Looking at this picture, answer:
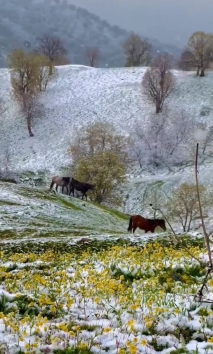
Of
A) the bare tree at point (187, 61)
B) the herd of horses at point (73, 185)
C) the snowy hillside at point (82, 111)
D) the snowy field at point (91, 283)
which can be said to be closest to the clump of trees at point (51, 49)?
the snowy hillside at point (82, 111)

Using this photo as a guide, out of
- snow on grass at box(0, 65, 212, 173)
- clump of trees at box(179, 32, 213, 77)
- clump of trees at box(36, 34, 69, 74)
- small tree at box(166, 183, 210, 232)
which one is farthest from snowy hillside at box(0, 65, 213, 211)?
clump of trees at box(36, 34, 69, 74)

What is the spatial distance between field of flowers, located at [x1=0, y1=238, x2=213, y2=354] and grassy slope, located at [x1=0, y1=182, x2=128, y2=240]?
1789 cm

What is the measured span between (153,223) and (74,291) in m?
21.0

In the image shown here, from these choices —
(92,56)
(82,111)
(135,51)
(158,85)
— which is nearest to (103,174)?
(158,85)

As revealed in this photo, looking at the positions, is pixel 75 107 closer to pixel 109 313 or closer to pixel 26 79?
pixel 26 79

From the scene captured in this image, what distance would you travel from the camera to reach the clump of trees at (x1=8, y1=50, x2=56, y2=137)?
278 ft

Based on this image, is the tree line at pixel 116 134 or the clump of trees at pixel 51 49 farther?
the clump of trees at pixel 51 49

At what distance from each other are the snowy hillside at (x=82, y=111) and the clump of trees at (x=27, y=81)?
2.89m

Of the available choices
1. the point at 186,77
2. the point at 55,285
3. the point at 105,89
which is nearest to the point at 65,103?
the point at 105,89

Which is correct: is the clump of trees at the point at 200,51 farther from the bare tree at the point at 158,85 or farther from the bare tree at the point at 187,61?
the bare tree at the point at 158,85

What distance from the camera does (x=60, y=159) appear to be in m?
75.9

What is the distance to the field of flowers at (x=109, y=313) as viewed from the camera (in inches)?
220

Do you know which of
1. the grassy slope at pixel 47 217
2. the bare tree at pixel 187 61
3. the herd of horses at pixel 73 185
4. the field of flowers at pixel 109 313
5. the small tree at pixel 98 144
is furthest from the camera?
the bare tree at pixel 187 61

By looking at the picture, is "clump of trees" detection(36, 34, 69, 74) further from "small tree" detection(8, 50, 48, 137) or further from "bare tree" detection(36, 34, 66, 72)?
"small tree" detection(8, 50, 48, 137)
